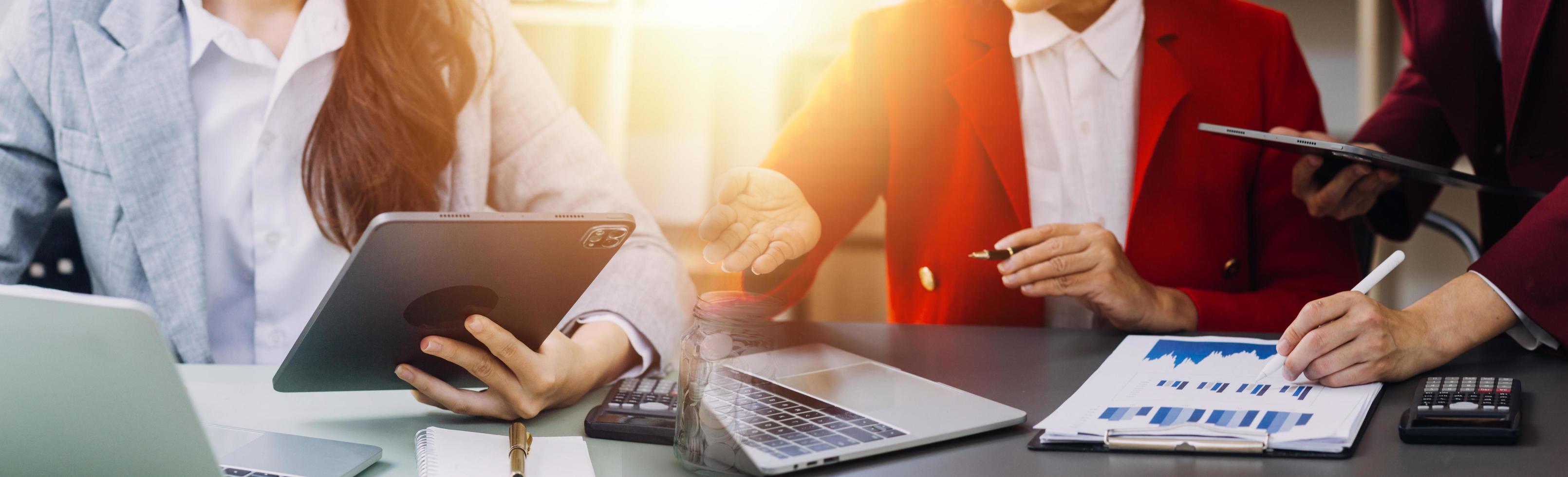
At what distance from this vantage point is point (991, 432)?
679mm

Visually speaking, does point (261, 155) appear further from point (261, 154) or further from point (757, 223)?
point (757, 223)

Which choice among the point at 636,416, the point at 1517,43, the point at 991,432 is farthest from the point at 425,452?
the point at 1517,43

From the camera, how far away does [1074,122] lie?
1.34 meters

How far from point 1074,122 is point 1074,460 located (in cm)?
81

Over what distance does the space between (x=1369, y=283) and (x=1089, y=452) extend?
348mm

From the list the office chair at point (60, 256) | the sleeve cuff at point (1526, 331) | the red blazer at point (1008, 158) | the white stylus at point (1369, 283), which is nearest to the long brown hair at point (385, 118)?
the office chair at point (60, 256)

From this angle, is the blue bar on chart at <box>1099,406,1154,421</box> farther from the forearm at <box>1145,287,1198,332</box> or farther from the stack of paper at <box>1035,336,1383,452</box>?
the forearm at <box>1145,287,1198,332</box>

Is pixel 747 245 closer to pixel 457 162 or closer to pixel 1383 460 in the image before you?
pixel 457 162

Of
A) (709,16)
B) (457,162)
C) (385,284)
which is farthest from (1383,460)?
(709,16)

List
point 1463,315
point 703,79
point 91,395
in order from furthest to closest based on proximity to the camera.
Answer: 1. point 703,79
2. point 1463,315
3. point 91,395

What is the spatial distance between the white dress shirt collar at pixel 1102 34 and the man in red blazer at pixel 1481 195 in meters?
0.26

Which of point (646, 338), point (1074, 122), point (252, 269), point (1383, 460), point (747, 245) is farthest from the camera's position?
point (1074, 122)

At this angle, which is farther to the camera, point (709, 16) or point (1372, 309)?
point (709, 16)

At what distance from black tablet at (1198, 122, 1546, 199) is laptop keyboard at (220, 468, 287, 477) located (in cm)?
81
